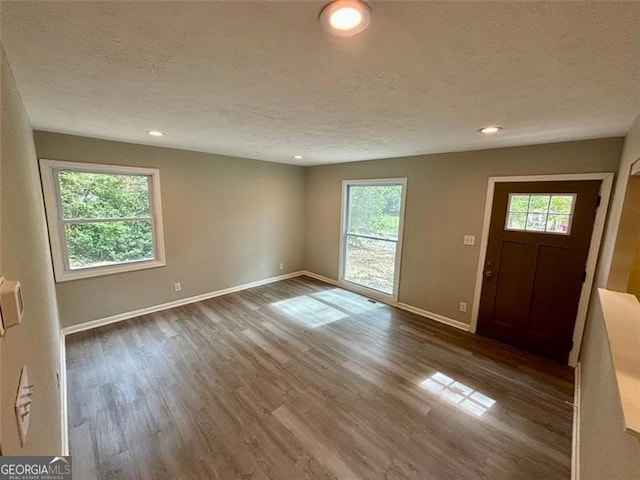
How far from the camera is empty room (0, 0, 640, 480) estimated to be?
39.1 inches

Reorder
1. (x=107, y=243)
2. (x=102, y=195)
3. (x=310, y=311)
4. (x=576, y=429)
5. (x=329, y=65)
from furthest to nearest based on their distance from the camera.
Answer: (x=310, y=311) < (x=107, y=243) < (x=102, y=195) < (x=576, y=429) < (x=329, y=65)

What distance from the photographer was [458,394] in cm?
229

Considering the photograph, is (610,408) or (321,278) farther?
(321,278)

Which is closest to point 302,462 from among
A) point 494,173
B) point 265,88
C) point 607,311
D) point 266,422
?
point 266,422

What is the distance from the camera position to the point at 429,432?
75.4 inches

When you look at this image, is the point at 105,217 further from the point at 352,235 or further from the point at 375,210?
the point at 375,210

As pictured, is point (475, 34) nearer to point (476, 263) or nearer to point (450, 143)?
point (450, 143)

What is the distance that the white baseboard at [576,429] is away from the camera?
1.63m

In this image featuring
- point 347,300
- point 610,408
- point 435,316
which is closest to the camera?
point 610,408

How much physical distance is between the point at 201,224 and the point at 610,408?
4385mm

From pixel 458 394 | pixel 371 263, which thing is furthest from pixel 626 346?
pixel 371 263

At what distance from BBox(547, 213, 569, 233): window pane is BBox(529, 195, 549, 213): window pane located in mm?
100

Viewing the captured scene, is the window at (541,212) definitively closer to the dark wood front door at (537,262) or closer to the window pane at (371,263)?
the dark wood front door at (537,262)

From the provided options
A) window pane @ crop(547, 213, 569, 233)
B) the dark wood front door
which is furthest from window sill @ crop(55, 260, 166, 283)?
window pane @ crop(547, 213, 569, 233)
